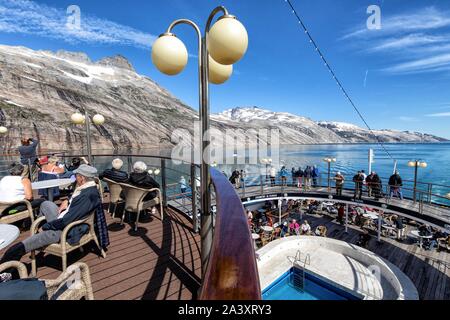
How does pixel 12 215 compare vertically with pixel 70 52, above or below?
below

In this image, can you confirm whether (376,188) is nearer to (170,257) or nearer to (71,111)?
(170,257)

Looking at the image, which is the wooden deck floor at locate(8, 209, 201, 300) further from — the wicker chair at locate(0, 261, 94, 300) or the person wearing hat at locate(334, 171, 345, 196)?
the person wearing hat at locate(334, 171, 345, 196)

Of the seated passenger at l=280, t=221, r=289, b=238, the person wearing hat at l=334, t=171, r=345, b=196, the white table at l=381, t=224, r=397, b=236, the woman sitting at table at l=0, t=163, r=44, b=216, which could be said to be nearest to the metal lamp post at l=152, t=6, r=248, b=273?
the woman sitting at table at l=0, t=163, r=44, b=216

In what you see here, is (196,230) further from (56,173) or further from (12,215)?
(56,173)

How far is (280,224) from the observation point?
1705 cm

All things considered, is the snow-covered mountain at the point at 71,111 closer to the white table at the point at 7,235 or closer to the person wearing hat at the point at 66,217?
the person wearing hat at the point at 66,217

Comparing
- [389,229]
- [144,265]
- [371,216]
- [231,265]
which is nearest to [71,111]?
[371,216]

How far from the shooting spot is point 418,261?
11.6 meters

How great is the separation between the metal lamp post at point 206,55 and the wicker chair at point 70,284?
38.8 inches

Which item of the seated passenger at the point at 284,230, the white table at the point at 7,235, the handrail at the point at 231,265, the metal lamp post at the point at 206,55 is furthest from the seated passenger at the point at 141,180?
the seated passenger at the point at 284,230

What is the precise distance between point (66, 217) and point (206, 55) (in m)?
2.52

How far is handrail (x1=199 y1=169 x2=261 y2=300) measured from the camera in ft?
2.53

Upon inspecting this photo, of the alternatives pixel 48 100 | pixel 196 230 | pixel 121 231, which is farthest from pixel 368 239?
pixel 48 100
